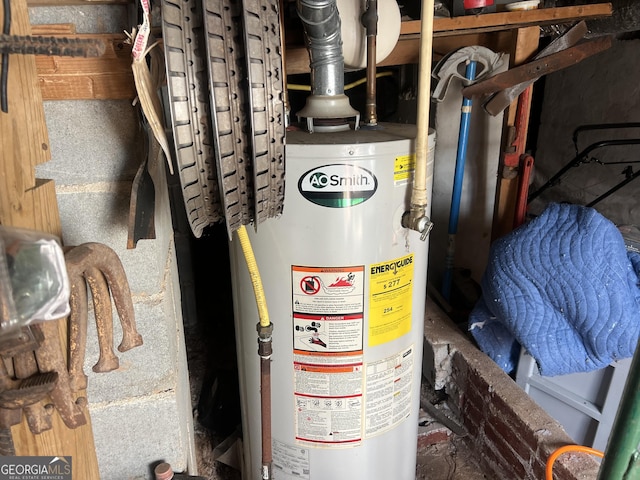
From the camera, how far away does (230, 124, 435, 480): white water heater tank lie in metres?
0.92

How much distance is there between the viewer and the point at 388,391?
112 cm

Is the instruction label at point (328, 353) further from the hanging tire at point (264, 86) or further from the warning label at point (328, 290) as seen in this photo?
the hanging tire at point (264, 86)

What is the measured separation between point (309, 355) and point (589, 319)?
0.76m

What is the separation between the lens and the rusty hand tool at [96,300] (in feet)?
1.65

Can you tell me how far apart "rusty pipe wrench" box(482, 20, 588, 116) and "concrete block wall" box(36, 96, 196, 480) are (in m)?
1.03

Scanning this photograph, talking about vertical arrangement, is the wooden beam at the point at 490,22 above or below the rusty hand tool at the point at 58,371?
above

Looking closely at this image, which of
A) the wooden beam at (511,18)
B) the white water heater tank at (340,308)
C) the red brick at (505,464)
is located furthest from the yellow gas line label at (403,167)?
the red brick at (505,464)

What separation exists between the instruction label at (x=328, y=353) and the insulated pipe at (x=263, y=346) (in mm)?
70

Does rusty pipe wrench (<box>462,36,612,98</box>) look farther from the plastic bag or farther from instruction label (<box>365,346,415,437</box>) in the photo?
the plastic bag

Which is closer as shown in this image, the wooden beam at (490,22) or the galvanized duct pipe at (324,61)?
the galvanized duct pipe at (324,61)

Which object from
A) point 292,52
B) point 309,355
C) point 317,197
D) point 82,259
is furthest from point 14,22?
point 292,52

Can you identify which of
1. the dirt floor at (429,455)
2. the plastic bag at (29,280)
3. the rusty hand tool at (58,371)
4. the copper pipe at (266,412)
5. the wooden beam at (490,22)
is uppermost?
the wooden beam at (490,22)

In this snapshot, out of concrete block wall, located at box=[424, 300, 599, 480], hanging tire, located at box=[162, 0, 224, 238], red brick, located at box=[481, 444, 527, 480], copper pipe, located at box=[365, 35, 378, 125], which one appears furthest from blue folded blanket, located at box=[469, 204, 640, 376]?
hanging tire, located at box=[162, 0, 224, 238]

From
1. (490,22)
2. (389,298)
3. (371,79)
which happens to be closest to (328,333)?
(389,298)
